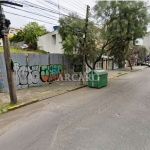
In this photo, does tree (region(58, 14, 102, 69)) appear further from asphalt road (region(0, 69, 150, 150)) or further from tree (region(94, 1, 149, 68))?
asphalt road (region(0, 69, 150, 150))

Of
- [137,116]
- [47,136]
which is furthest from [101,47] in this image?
[47,136]

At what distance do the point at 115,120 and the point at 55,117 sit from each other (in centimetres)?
216

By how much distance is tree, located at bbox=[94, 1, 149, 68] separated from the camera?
11.0 metres

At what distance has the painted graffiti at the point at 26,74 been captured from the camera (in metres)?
9.56

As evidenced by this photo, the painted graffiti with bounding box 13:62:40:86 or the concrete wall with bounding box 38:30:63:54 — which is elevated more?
the concrete wall with bounding box 38:30:63:54

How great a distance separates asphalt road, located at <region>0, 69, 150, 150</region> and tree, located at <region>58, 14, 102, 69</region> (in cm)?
633

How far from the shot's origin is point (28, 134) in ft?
13.5

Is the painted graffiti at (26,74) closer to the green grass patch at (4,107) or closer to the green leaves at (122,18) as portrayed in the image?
the green grass patch at (4,107)

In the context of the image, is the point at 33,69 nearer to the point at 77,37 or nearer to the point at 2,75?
the point at 2,75

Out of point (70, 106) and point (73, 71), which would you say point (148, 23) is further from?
point (70, 106)

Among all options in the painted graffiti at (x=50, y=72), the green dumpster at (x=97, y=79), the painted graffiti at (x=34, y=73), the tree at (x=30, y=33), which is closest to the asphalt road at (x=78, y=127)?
the painted graffiti at (x=34, y=73)

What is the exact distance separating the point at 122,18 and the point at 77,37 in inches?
150

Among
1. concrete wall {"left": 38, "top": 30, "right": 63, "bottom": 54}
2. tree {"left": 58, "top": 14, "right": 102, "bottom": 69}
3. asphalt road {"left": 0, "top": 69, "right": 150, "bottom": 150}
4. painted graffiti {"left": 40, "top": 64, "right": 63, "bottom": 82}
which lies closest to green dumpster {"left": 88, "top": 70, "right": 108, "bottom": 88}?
tree {"left": 58, "top": 14, "right": 102, "bottom": 69}

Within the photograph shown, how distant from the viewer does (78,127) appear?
4.43 meters
